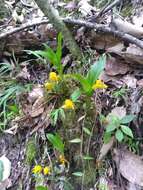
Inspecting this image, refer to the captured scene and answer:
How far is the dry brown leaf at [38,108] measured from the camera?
6.82 feet

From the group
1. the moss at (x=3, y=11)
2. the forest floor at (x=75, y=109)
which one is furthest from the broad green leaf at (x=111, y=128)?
the moss at (x=3, y=11)

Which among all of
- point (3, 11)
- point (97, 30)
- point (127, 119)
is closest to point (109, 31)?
point (97, 30)

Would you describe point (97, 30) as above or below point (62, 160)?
above

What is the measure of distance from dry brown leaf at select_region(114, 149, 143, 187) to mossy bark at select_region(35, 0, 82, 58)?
721 mm

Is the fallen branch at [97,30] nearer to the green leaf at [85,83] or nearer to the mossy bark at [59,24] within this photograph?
the mossy bark at [59,24]

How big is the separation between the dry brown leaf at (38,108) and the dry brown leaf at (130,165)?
0.53 meters

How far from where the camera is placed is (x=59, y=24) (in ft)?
7.11

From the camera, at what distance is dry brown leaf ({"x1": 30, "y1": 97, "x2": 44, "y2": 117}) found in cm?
208

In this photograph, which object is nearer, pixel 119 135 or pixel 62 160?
pixel 119 135

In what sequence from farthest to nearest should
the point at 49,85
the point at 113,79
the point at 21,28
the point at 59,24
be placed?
the point at 21,28
the point at 59,24
the point at 113,79
the point at 49,85

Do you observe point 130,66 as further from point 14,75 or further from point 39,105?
point 14,75

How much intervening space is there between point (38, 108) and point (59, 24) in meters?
0.53

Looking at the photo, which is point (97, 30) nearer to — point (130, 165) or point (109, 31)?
point (109, 31)

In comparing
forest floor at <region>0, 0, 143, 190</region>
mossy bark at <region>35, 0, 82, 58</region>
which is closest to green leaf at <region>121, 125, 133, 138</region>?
forest floor at <region>0, 0, 143, 190</region>
